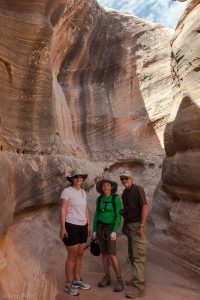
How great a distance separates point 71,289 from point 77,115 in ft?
26.8

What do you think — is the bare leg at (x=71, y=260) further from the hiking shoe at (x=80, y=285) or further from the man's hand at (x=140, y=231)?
the man's hand at (x=140, y=231)

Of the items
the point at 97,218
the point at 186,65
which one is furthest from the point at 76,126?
the point at 97,218

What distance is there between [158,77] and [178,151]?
651cm

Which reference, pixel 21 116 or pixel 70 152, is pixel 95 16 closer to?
pixel 70 152

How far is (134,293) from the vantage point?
4.89 metres

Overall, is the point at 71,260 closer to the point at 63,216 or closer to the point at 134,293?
the point at 63,216

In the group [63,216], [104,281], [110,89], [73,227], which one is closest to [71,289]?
[104,281]

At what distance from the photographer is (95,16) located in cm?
1284

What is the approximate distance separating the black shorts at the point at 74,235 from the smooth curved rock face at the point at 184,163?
92.6 inches

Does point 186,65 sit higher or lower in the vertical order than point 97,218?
higher

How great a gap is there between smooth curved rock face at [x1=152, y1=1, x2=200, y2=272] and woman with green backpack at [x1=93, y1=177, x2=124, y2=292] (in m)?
1.79

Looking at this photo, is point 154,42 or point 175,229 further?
point 154,42

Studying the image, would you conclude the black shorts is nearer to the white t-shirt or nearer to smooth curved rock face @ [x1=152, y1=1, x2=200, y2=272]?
the white t-shirt

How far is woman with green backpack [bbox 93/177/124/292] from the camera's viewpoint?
495 centimetres
